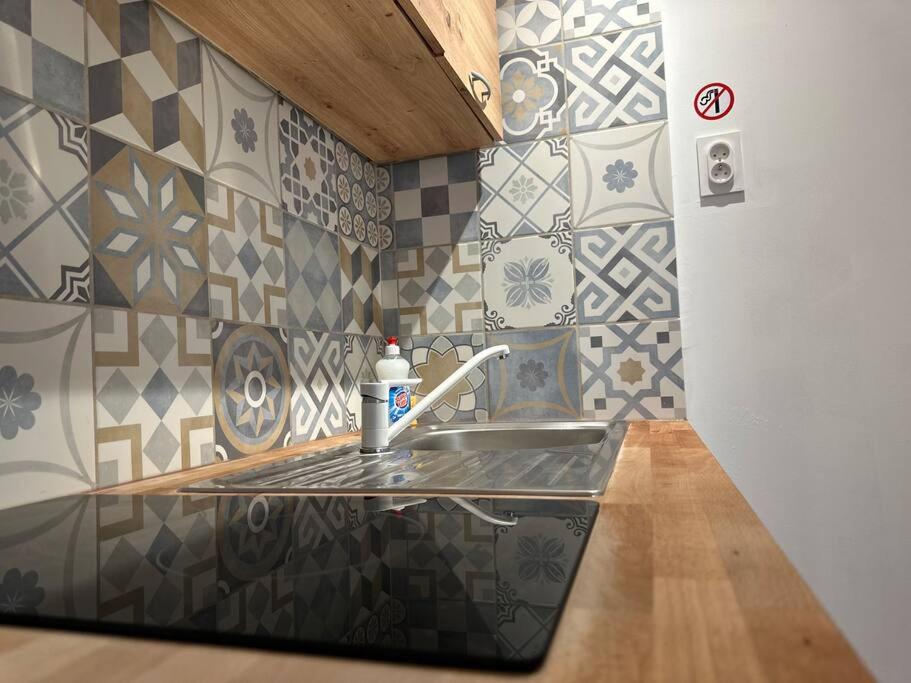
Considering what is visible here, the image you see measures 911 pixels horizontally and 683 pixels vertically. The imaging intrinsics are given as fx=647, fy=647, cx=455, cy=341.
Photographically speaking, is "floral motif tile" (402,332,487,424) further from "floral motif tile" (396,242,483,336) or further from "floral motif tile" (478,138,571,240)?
"floral motif tile" (478,138,571,240)

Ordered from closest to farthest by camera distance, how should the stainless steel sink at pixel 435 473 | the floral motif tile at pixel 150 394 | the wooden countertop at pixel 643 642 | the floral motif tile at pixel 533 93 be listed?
the wooden countertop at pixel 643 642 → the stainless steel sink at pixel 435 473 → the floral motif tile at pixel 150 394 → the floral motif tile at pixel 533 93

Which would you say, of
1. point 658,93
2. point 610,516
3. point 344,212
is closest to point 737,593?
point 610,516

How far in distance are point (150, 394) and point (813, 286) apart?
1311 mm

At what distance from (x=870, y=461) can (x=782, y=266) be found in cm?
45

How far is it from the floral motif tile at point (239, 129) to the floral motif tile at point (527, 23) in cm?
71

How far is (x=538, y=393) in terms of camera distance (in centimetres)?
161

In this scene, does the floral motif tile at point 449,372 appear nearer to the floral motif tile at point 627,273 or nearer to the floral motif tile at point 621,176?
the floral motif tile at point 627,273

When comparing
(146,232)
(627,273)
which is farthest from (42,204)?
(627,273)

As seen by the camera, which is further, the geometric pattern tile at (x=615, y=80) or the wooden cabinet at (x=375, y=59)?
the geometric pattern tile at (x=615, y=80)

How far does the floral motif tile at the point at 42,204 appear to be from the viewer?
2.33 feet

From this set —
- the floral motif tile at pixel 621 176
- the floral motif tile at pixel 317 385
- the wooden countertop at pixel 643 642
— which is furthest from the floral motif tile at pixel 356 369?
the wooden countertop at pixel 643 642

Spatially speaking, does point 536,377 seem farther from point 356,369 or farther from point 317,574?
point 317,574

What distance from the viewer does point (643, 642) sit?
0.29 m

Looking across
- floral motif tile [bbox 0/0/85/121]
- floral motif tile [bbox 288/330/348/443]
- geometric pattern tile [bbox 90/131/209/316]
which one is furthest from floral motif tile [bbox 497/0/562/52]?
floral motif tile [bbox 0/0/85/121]
